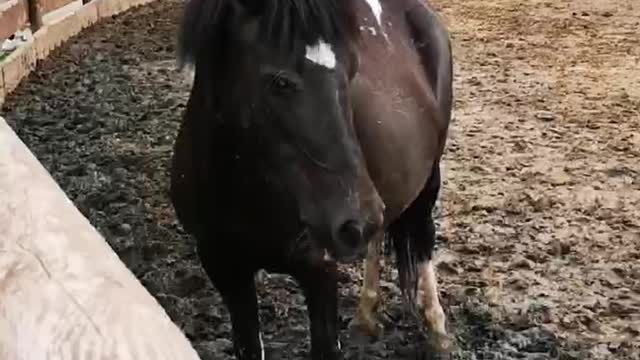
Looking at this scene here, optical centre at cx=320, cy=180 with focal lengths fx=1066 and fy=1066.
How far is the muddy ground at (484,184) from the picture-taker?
3723 mm

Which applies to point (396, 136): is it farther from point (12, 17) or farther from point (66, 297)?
point (12, 17)

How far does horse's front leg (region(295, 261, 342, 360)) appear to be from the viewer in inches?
109

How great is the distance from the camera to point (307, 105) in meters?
2.47

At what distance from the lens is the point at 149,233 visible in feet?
14.9

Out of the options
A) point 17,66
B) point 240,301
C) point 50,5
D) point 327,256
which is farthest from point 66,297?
point 50,5

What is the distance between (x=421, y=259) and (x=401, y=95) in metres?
0.72

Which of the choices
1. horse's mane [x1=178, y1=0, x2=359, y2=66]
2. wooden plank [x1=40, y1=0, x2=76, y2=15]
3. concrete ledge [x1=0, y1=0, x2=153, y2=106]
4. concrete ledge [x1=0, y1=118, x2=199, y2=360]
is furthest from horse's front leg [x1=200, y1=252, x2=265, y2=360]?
wooden plank [x1=40, y1=0, x2=76, y2=15]

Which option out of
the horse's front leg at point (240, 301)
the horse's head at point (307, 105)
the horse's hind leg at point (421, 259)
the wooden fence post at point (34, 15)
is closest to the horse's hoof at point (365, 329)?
the horse's hind leg at point (421, 259)

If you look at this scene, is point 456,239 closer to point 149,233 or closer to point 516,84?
point 149,233

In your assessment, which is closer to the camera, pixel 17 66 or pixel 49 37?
pixel 17 66

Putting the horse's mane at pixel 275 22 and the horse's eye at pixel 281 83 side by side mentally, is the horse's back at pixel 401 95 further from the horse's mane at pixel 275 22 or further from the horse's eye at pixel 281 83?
the horse's eye at pixel 281 83

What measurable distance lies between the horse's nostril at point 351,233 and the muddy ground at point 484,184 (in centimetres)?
113

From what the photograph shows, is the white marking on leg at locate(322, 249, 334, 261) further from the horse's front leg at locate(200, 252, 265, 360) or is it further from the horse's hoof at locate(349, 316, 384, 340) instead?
the horse's hoof at locate(349, 316, 384, 340)

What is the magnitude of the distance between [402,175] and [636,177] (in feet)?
7.82
